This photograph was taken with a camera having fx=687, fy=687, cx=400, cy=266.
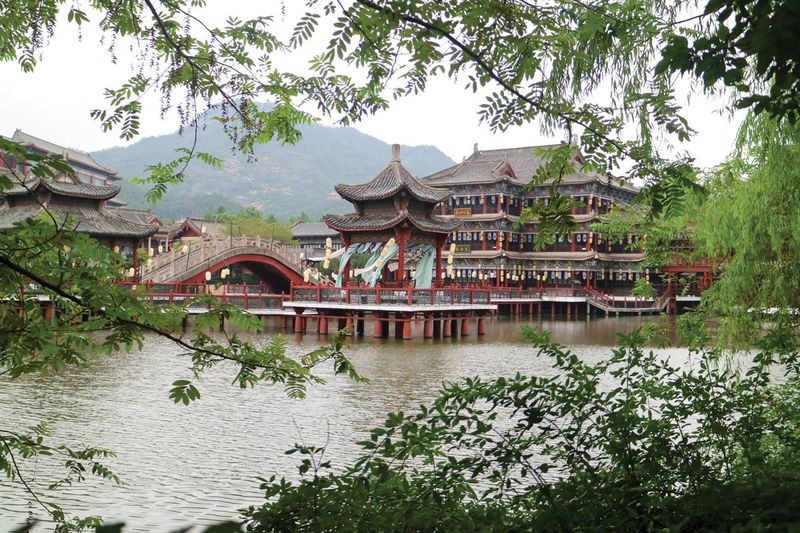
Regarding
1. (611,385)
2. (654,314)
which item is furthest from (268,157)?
(611,385)

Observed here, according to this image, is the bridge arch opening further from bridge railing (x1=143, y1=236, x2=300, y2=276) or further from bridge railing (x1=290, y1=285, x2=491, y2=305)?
bridge railing (x1=290, y1=285, x2=491, y2=305)

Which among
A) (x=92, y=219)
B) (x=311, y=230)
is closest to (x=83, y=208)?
(x=92, y=219)

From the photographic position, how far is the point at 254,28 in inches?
154

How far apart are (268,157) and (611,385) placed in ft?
458

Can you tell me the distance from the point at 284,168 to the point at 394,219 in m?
121

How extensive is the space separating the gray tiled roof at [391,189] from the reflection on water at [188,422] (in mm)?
8501

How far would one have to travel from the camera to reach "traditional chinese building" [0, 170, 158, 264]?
85.0 ft

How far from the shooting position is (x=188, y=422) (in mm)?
9609

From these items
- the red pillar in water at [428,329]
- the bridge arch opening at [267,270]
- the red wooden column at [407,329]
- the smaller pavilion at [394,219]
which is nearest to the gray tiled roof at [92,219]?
the bridge arch opening at [267,270]

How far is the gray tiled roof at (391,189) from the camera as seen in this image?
80.9 ft

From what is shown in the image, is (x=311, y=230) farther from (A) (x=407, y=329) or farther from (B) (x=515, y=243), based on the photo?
(A) (x=407, y=329)

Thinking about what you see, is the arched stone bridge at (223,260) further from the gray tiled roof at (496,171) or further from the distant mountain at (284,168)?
the distant mountain at (284,168)

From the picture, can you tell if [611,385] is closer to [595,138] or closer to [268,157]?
[595,138]

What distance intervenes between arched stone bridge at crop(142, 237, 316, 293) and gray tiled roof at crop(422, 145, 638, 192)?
14.0 m
